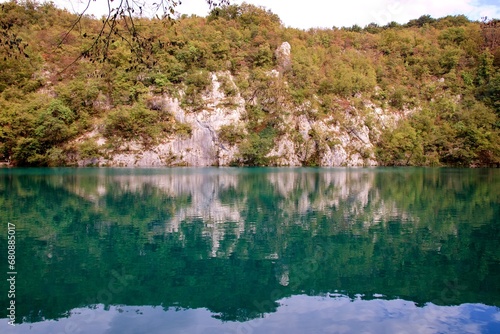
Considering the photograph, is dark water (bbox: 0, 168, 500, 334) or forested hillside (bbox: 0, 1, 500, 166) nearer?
dark water (bbox: 0, 168, 500, 334)

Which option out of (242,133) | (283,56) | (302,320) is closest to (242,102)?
(242,133)

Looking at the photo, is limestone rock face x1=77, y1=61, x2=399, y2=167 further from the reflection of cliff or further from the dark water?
the dark water

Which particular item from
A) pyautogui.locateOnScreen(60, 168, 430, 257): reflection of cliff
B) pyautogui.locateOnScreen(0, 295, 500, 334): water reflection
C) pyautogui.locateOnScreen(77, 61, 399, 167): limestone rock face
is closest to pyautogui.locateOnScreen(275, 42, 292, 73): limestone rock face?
pyautogui.locateOnScreen(77, 61, 399, 167): limestone rock face

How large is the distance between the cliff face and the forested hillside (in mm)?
165

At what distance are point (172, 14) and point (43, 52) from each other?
72.7 m

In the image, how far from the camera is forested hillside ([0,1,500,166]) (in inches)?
2343

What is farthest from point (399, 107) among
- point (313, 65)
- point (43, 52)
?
point (43, 52)

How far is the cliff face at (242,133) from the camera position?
198 feet

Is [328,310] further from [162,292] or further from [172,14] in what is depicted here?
[172,14]

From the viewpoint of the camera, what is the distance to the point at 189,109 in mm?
64188

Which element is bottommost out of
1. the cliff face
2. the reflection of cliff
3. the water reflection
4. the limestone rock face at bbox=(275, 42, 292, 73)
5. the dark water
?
the water reflection

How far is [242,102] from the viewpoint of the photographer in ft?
221

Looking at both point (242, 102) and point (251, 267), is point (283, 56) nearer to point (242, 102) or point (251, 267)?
point (242, 102)

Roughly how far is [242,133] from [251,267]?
52.7m
